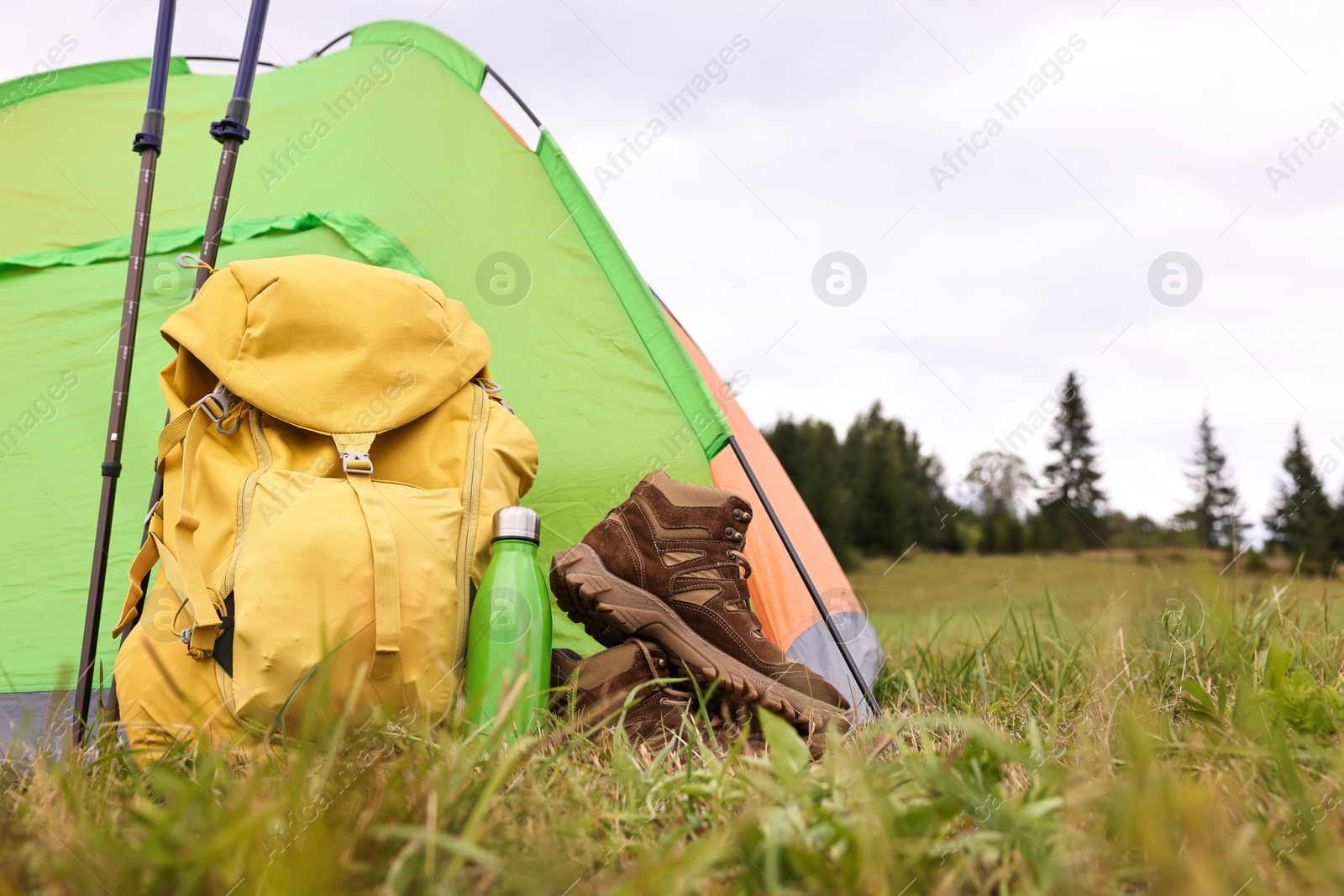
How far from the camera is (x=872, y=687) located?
2271 mm

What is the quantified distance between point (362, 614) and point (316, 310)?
62 centimetres

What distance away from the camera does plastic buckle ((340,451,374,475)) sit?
1.60 m

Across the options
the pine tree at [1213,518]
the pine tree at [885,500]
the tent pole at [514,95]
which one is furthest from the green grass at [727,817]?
the pine tree at [885,500]

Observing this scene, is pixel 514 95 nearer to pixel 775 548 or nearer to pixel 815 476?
pixel 775 548

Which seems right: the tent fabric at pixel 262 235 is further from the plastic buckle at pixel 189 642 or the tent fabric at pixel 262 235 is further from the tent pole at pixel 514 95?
the plastic buckle at pixel 189 642

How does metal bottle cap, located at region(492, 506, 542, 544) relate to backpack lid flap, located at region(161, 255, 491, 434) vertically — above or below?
below

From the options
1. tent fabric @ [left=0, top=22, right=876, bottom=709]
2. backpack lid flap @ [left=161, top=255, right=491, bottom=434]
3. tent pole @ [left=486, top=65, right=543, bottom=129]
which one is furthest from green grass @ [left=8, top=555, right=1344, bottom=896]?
tent pole @ [left=486, top=65, right=543, bottom=129]

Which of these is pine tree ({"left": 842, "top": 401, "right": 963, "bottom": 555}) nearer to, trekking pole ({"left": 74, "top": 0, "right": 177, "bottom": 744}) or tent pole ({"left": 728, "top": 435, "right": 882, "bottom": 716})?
tent pole ({"left": 728, "top": 435, "right": 882, "bottom": 716})

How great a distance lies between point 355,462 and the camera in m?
1.61

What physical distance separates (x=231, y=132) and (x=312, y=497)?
88cm

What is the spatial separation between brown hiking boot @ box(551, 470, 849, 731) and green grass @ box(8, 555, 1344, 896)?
1.15 ft

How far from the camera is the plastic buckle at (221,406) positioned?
5.32ft

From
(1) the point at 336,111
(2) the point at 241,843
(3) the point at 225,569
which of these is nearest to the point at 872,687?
(3) the point at 225,569

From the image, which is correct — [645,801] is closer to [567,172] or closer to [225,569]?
[225,569]
